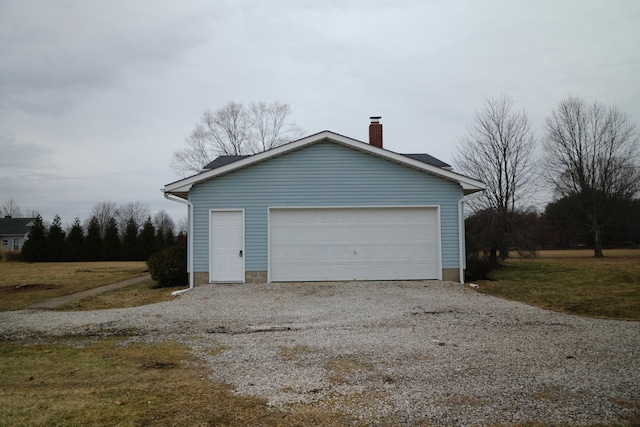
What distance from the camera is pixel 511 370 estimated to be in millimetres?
5324

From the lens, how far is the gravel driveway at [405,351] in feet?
14.1

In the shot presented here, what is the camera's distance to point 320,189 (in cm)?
1425

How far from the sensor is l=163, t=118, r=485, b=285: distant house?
14.0 metres

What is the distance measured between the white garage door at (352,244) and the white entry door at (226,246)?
943mm

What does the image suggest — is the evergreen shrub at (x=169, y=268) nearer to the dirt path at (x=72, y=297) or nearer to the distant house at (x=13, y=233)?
the dirt path at (x=72, y=297)

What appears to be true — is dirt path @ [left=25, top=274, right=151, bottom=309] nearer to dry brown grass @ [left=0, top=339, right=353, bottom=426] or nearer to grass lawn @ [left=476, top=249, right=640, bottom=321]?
dry brown grass @ [left=0, top=339, right=353, bottom=426]

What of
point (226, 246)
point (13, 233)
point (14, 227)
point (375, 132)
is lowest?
point (226, 246)

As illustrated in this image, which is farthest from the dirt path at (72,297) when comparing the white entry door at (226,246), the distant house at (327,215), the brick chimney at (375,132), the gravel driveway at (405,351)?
the brick chimney at (375,132)

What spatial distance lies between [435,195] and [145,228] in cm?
3347

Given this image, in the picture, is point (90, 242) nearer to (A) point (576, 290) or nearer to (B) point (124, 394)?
(A) point (576, 290)

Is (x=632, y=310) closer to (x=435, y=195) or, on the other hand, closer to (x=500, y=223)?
(x=435, y=195)

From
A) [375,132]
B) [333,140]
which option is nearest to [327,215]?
[333,140]

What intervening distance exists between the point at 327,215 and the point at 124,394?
1001 centimetres

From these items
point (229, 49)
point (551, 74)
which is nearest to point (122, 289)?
point (229, 49)
